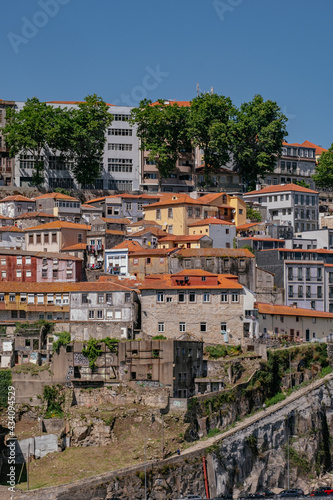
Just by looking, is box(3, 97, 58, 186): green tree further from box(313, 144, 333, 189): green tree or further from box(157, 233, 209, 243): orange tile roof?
box(313, 144, 333, 189): green tree

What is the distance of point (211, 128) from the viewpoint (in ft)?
387

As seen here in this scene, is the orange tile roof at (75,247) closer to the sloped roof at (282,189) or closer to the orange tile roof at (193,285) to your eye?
the orange tile roof at (193,285)

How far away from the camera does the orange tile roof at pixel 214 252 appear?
9000cm

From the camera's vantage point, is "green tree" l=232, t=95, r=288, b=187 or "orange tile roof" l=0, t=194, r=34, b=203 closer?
"orange tile roof" l=0, t=194, r=34, b=203

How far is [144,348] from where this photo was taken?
2963 inches

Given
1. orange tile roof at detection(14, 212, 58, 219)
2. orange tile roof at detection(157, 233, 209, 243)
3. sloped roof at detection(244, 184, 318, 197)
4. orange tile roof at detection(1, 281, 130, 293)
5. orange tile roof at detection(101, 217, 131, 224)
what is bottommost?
orange tile roof at detection(1, 281, 130, 293)

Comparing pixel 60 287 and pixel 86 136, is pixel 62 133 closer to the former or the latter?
pixel 86 136

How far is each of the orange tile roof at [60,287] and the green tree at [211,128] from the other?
38.2 meters

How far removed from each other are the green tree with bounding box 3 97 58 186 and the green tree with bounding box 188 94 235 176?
1682 centimetres

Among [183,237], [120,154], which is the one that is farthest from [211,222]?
[120,154]

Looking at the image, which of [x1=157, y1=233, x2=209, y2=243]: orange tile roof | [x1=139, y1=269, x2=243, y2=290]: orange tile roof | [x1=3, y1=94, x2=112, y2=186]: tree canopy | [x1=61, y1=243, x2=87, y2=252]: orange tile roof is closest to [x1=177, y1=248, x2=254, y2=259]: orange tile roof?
[x1=157, y1=233, x2=209, y2=243]: orange tile roof

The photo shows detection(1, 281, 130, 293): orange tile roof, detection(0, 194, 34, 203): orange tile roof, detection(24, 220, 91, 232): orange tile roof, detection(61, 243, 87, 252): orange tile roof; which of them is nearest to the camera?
detection(1, 281, 130, 293): orange tile roof

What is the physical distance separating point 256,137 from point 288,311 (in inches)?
1658

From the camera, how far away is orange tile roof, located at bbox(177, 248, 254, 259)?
295 feet
